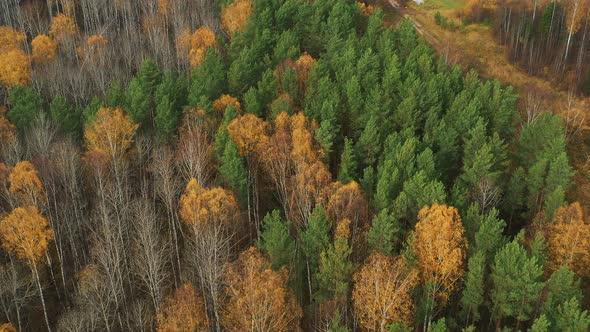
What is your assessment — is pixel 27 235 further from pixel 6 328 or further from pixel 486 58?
pixel 486 58

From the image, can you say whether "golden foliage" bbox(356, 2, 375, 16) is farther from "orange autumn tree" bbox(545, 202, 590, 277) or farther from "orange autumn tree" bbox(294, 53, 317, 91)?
"orange autumn tree" bbox(545, 202, 590, 277)

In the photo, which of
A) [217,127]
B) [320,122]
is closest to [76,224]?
[217,127]

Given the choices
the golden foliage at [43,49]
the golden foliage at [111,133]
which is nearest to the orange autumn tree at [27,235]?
the golden foliage at [111,133]

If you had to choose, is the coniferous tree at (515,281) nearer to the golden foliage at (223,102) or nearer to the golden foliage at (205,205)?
the golden foliage at (205,205)

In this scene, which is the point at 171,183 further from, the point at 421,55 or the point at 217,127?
the point at 421,55

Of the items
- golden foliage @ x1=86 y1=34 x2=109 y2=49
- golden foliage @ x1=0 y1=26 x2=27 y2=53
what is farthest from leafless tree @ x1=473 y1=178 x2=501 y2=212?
golden foliage @ x1=0 y1=26 x2=27 y2=53

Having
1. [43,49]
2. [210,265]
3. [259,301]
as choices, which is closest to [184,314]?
[210,265]

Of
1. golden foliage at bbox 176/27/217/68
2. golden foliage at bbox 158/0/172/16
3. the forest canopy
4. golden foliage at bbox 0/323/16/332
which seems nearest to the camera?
golden foliage at bbox 0/323/16/332

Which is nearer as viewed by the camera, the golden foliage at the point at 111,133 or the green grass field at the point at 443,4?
the golden foliage at the point at 111,133

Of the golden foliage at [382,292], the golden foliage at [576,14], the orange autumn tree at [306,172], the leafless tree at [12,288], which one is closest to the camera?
the golden foliage at [382,292]
